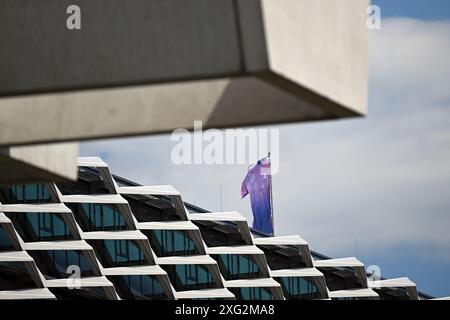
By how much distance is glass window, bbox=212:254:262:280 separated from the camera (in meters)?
67.6

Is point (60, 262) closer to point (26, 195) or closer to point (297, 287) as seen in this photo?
point (26, 195)

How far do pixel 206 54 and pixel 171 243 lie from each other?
54436mm

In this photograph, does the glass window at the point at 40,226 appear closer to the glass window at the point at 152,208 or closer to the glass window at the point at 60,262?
the glass window at the point at 60,262

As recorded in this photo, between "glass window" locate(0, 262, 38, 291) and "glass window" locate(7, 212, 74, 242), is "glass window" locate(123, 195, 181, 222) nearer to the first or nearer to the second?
"glass window" locate(7, 212, 74, 242)

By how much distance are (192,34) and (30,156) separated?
4.51 meters

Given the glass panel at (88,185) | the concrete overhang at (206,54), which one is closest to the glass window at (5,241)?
the glass panel at (88,185)

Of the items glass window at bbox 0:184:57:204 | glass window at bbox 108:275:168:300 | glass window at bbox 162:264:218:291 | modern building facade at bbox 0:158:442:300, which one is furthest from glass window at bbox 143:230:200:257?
glass window at bbox 0:184:57:204

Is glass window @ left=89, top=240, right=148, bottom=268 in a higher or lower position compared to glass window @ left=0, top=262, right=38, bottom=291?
higher

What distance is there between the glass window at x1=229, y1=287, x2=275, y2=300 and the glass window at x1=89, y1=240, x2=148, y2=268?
660cm

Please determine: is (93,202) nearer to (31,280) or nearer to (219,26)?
(31,280)

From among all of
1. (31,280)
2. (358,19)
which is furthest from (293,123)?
(31,280)

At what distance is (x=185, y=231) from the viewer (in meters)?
65.1

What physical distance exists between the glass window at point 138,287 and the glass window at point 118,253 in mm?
688

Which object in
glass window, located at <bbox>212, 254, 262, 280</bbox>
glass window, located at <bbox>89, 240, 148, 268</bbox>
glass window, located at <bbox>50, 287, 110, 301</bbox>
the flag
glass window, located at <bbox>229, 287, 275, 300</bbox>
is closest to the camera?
glass window, located at <bbox>50, 287, 110, 301</bbox>
